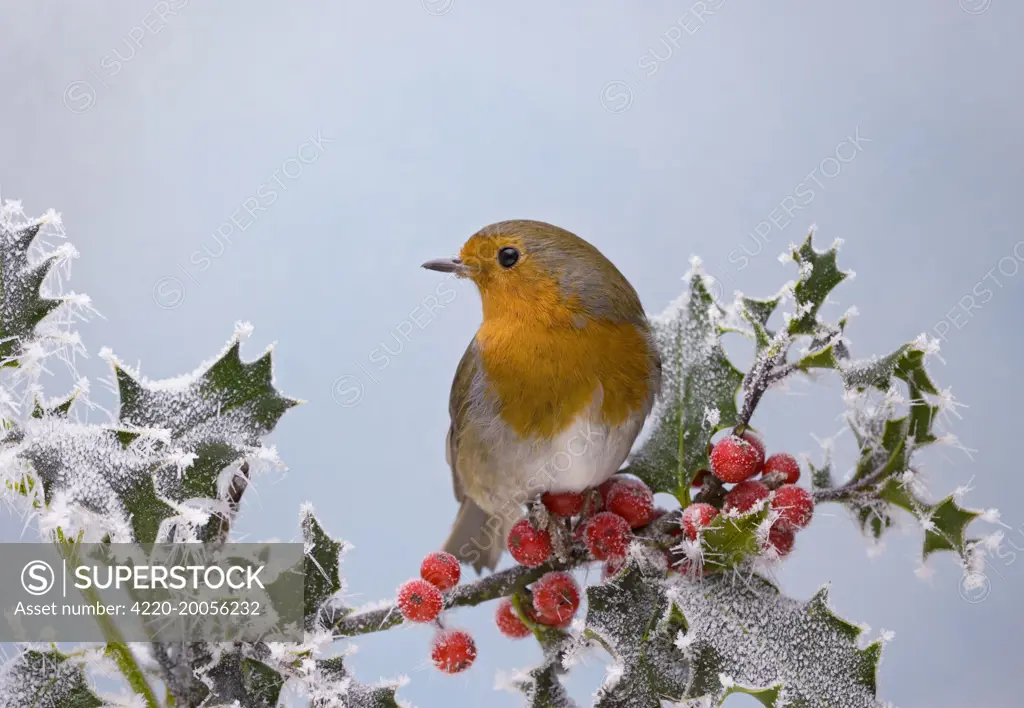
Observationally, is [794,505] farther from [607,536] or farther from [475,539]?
[475,539]

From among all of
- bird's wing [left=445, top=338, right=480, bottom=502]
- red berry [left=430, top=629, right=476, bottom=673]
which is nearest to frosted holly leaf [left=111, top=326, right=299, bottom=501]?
red berry [left=430, top=629, right=476, bottom=673]

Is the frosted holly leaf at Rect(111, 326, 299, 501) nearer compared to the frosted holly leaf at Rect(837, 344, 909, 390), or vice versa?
the frosted holly leaf at Rect(111, 326, 299, 501)

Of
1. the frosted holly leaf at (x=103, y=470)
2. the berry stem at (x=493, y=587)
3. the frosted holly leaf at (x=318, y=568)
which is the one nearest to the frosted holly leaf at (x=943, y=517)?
the berry stem at (x=493, y=587)

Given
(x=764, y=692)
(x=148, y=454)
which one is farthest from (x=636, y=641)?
(x=148, y=454)

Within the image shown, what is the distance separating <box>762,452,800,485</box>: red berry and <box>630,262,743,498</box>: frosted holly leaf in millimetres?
65

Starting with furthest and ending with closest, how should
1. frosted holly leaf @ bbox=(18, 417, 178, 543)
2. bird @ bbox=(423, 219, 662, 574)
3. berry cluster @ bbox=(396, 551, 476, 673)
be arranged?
bird @ bbox=(423, 219, 662, 574) → berry cluster @ bbox=(396, 551, 476, 673) → frosted holly leaf @ bbox=(18, 417, 178, 543)

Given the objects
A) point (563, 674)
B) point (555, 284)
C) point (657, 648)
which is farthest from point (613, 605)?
point (555, 284)

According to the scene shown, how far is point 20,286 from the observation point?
A: 31.8 inches

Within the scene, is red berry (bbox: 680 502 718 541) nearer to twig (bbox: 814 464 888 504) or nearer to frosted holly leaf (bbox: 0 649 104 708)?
twig (bbox: 814 464 888 504)

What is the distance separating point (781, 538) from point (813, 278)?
1.01 ft

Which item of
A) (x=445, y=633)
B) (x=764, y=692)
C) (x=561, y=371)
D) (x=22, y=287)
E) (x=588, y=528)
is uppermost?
(x=561, y=371)

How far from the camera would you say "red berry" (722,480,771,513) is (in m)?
0.98

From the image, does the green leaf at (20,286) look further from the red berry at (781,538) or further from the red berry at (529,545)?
the red berry at (781,538)

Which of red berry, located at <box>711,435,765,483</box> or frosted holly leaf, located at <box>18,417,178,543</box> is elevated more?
red berry, located at <box>711,435,765,483</box>
